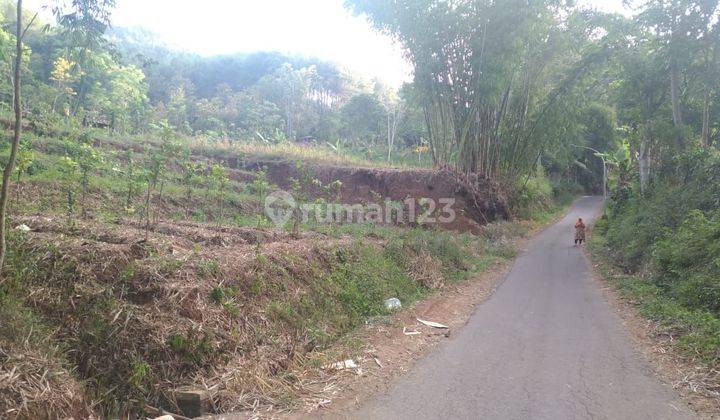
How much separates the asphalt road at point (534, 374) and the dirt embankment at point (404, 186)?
9.84 metres

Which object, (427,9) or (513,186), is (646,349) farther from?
(513,186)

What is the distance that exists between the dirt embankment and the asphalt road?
984 centimetres

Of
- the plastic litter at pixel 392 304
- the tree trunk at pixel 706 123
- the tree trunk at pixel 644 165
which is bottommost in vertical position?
the plastic litter at pixel 392 304

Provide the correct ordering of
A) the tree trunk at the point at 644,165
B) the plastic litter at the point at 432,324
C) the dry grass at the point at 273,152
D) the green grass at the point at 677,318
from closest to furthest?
the green grass at the point at 677,318, the plastic litter at the point at 432,324, the tree trunk at the point at 644,165, the dry grass at the point at 273,152

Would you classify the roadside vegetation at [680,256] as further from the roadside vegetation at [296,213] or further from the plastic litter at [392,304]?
the plastic litter at [392,304]

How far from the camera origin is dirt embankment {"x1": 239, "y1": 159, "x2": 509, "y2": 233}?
1911 centimetres

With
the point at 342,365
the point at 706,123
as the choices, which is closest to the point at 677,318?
the point at 342,365

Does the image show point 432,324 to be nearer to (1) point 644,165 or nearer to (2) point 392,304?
(2) point 392,304

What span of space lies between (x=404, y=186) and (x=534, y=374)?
14152mm

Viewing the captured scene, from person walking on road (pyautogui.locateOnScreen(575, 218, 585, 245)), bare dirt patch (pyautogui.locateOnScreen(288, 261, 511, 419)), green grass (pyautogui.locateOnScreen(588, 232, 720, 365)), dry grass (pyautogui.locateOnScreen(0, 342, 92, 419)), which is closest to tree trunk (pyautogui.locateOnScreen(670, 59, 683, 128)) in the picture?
person walking on road (pyautogui.locateOnScreen(575, 218, 585, 245))

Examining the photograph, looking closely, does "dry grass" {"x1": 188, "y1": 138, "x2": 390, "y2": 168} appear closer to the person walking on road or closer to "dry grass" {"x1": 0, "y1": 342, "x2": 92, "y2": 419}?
the person walking on road

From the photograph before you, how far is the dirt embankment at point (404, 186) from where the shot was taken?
1911 centimetres

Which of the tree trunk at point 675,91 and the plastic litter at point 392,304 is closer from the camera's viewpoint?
the plastic litter at point 392,304

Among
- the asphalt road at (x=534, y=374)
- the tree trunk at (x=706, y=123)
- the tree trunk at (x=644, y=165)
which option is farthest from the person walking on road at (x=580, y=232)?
the asphalt road at (x=534, y=374)
